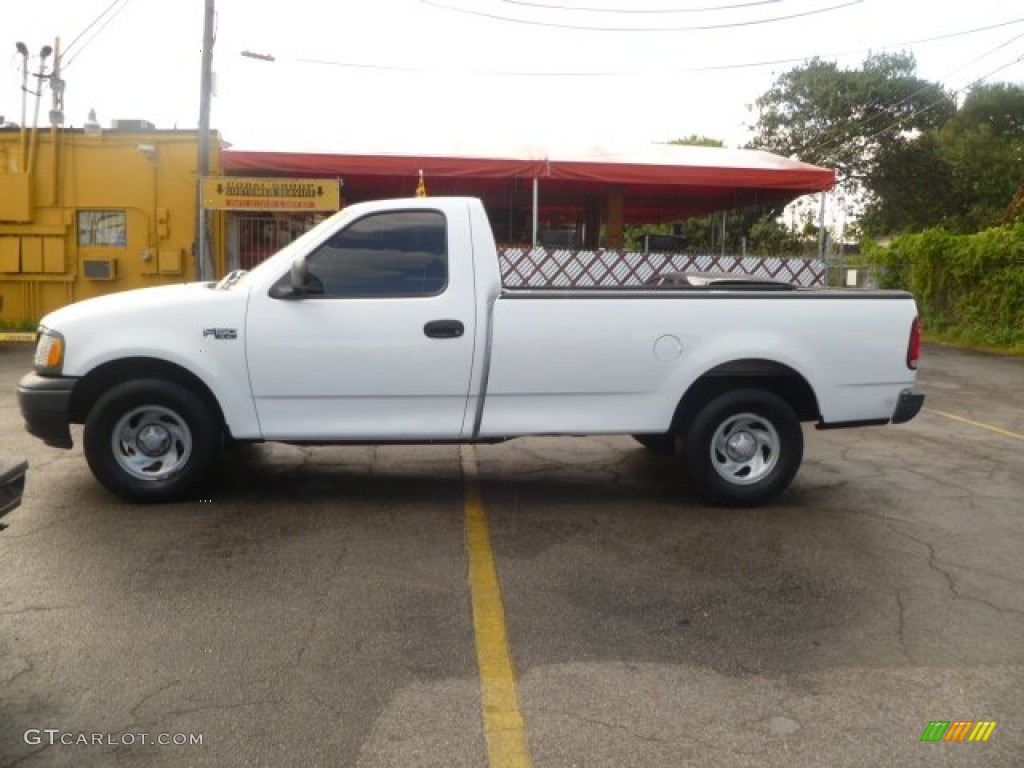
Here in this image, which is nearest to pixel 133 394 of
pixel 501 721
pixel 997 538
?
pixel 501 721

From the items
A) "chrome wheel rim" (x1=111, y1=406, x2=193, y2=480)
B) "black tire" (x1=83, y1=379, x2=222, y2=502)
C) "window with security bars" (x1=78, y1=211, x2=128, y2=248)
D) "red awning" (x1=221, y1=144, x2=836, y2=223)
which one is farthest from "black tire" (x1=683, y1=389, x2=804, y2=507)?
"window with security bars" (x1=78, y1=211, x2=128, y2=248)

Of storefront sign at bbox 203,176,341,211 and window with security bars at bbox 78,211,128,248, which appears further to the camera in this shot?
window with security bars at bbox 78,211,128,248

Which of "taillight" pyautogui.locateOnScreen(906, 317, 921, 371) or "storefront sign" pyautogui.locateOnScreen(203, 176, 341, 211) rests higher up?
"storefront sign" pyautogui.locateOnScreen(203, 176, 341, 211)

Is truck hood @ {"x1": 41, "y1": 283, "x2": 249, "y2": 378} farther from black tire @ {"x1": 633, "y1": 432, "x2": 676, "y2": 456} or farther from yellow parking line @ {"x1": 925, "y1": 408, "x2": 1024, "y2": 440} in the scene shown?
yellow parking line @ {"x1": 925, "y1": 408, "x2": 1024, "y2": 440}

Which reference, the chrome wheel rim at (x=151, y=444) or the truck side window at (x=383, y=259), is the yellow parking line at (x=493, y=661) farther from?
the chrome wheel rim at (x=151, y=444)

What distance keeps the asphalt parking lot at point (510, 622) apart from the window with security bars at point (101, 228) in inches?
498

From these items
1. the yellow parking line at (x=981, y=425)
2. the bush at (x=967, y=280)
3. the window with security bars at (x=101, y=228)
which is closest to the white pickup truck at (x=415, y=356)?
the yellow parking line at (x=981, y=425)

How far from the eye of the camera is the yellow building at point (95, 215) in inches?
726

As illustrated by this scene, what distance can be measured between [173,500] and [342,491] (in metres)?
1.10

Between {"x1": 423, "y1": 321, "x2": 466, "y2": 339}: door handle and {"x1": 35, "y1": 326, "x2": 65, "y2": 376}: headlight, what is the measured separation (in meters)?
2.21

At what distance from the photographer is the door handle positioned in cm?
591

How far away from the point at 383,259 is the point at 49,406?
2188mm

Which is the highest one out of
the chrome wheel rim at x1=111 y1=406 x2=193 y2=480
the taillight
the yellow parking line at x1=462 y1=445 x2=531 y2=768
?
the taillight

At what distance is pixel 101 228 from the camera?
61.6 feet
